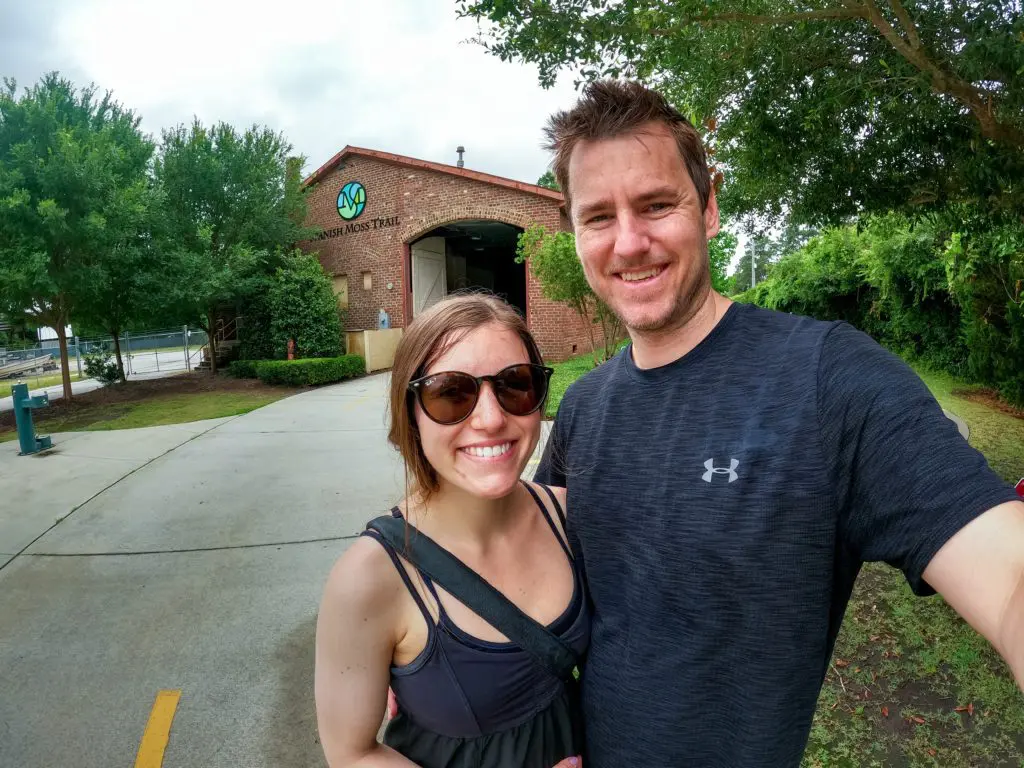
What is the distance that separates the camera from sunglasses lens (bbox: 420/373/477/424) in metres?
1.44

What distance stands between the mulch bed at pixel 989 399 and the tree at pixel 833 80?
7067 millimetres

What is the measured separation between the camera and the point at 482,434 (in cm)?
143

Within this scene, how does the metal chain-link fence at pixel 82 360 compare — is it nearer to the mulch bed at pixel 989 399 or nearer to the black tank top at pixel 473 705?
the black tank top at pixel 473 705

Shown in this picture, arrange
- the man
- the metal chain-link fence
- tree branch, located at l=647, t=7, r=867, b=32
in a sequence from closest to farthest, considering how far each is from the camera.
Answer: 1. the man
2. tree branch, located at l=647, t=7, r=867, b=32
3. the metal chain-link fence

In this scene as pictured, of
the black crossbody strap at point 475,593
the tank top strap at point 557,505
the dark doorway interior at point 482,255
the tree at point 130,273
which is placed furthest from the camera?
the dark doorway interior at point 482,255

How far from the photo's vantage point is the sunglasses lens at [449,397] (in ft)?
4.73

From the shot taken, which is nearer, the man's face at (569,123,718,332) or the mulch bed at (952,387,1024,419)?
the man's face at (569,123,718,332)

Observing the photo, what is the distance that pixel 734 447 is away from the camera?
1247mm

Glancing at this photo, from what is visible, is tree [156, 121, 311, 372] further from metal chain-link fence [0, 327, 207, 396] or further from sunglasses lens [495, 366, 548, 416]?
sunglasses lens [495, 366, 548, 416]

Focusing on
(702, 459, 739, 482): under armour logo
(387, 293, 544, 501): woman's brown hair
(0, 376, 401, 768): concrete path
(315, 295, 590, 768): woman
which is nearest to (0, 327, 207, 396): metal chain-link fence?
(0, 376, 401, 768): concrete path

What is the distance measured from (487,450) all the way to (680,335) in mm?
556

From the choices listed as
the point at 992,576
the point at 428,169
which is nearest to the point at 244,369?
the point at 428,169

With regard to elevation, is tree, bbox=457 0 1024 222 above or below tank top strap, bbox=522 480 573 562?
above

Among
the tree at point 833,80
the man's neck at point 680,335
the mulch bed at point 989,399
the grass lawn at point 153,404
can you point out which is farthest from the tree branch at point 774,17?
the grass lawn at point 153,404
